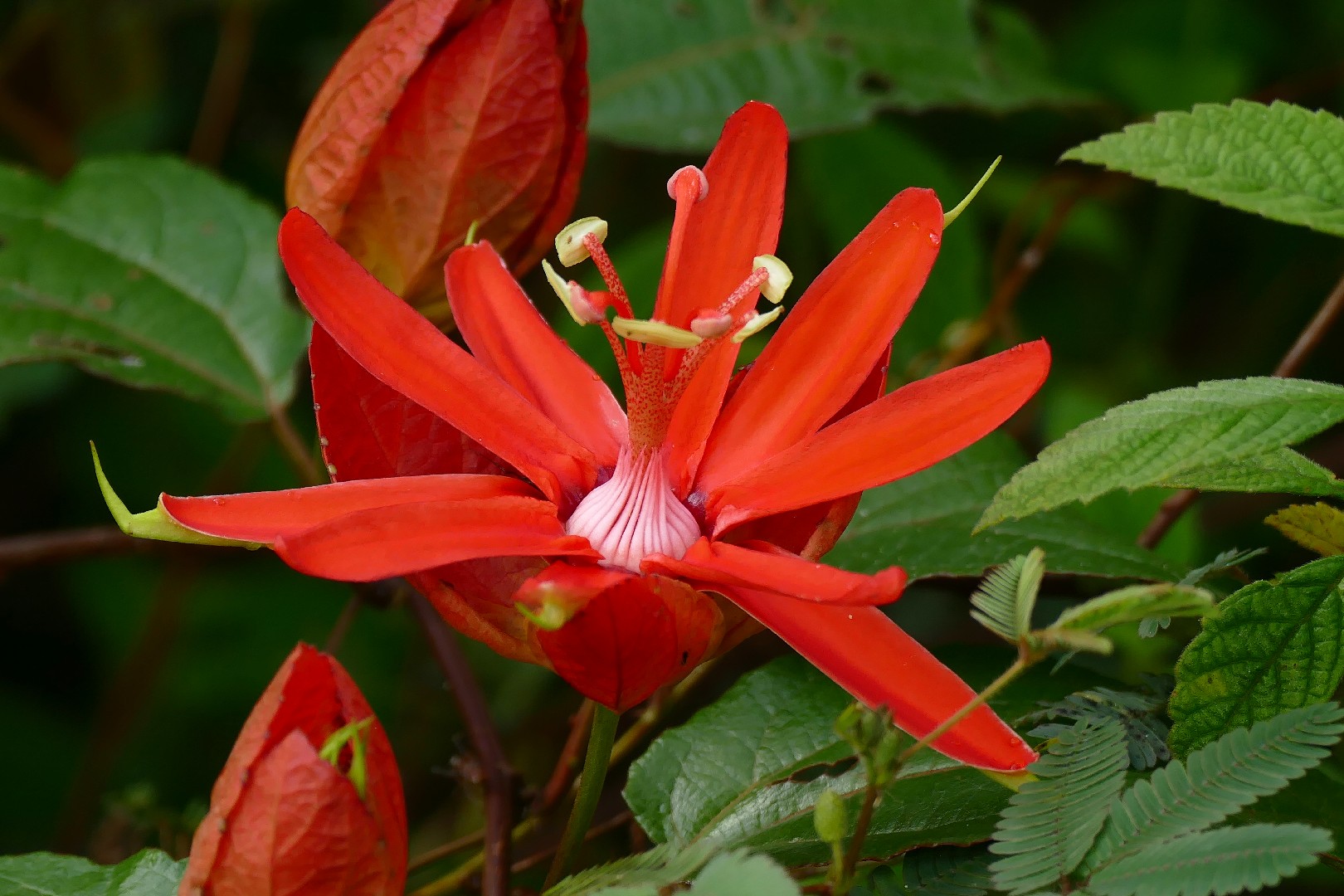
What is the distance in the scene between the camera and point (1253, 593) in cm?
74

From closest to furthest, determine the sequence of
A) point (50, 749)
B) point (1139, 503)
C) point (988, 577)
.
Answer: point (988, 577) < point (1139, 503) < point (50, 749)

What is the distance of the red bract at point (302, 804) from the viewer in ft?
2.17

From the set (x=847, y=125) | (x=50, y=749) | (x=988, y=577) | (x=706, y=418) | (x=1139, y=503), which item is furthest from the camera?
(x=50, y=749)

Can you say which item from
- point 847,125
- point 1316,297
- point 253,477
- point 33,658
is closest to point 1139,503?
point 847,125

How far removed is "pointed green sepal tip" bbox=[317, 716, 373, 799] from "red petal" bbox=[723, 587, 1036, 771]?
0.69ft

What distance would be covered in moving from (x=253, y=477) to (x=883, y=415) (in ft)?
4.66

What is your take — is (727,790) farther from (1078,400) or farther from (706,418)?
(1078,400)

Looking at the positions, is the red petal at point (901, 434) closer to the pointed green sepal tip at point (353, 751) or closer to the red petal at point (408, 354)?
the red petal at point (408, 354)

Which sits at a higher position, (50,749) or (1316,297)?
(1316,297)

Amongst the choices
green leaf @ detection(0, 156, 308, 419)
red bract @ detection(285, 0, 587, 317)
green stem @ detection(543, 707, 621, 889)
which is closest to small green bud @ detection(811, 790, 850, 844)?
green stem @ detection(543, 707, 621, 889)

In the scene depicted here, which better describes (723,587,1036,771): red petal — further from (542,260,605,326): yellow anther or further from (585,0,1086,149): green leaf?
(585,0,1086,149): green leaf

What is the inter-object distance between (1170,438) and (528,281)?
1.15 m

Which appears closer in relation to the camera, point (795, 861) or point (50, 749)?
point (795, 861)

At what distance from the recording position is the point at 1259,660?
0.73 meters
